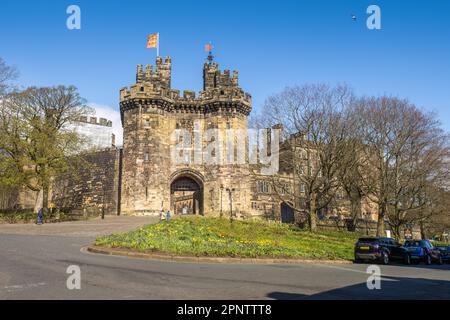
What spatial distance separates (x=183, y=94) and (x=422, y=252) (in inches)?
1071

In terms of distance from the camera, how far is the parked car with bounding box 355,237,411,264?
63.4 ft

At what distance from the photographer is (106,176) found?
41.5 metres

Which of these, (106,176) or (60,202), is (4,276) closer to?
(106,176)

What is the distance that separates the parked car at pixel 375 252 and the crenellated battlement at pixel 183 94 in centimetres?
2289

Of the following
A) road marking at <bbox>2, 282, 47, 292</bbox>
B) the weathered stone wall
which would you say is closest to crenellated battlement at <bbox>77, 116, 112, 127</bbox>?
the weathered stone wall

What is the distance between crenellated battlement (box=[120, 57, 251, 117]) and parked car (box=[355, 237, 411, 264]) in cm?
2289

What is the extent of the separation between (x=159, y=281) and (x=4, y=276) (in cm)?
384

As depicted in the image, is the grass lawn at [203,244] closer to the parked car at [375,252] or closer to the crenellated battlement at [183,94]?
the parked car at [375,252]

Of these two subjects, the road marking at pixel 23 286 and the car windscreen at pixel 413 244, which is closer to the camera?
the road marking at pixel 23 286

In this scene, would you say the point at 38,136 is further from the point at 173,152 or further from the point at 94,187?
the point at 173,152

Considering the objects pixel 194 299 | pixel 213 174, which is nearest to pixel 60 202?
pixel 213 174

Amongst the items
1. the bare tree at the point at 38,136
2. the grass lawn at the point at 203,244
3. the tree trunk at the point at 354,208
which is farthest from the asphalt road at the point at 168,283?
the tree trunk at the point at 354,208

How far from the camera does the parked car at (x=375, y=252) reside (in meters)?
19.3

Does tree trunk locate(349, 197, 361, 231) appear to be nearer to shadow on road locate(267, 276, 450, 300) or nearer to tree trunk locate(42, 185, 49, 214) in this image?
shadow on road locate(267, 276, 450, 300)
